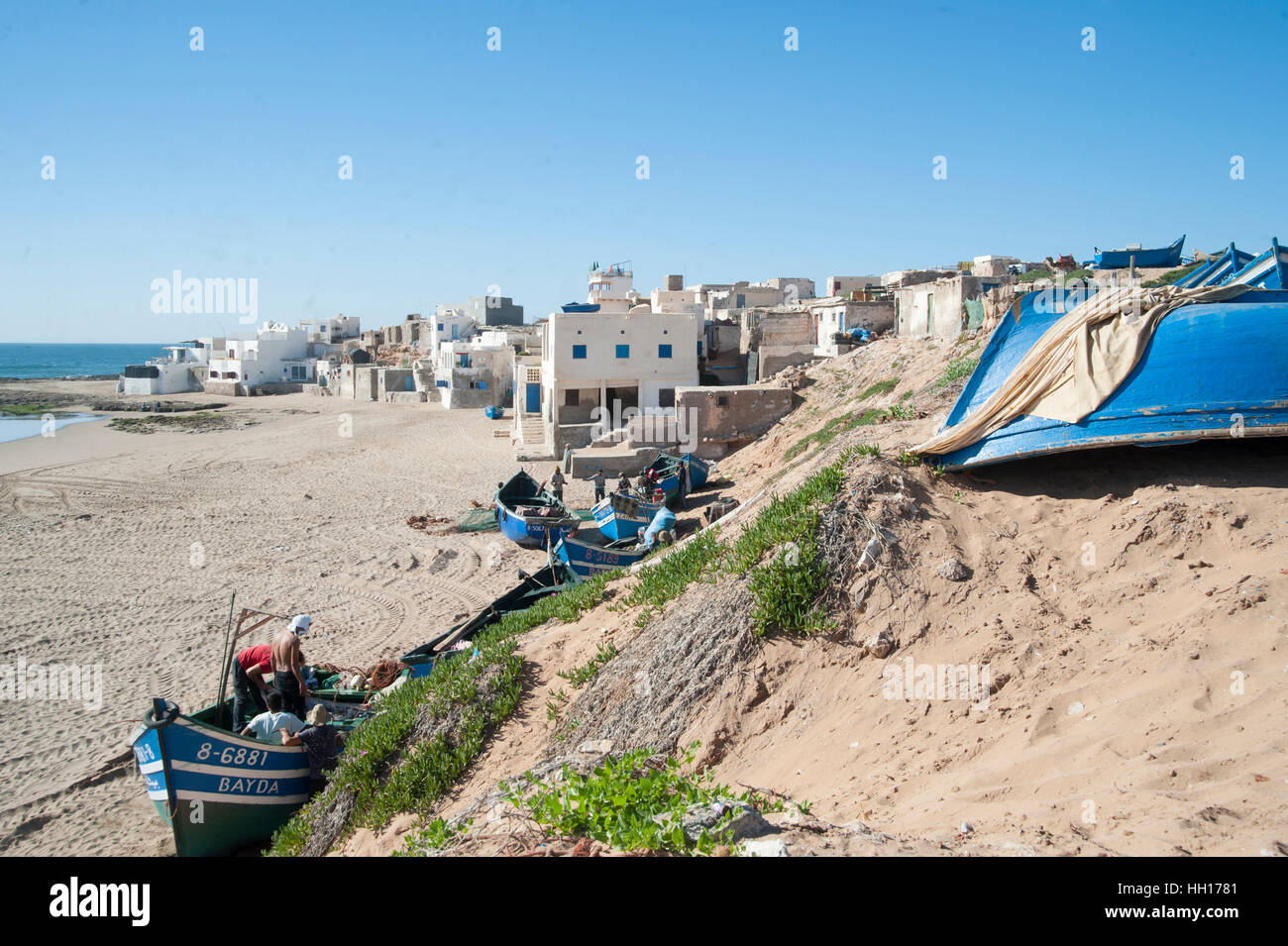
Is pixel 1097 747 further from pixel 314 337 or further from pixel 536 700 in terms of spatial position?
pixel 314 337

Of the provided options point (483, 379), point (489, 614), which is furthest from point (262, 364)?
point (489, 614)

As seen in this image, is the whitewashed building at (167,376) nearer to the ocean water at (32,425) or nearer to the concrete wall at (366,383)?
the ocean water at (32,425)

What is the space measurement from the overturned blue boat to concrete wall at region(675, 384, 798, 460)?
16.5m

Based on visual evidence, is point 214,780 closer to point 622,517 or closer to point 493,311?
point 622,517

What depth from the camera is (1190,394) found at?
6.89 meters

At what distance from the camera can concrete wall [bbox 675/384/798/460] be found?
2456cm

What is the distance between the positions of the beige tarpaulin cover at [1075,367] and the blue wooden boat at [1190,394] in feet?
0.28

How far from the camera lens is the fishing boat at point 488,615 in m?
10.2

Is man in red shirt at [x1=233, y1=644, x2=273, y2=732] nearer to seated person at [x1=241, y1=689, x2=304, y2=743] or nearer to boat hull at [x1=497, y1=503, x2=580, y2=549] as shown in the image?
seated person at [x1=241, y1=689, x2=304, y2=743]

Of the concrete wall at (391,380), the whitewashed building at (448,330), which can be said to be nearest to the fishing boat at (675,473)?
the concrete wall at (391,380)

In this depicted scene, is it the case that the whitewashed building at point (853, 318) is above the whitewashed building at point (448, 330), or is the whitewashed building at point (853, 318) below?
below

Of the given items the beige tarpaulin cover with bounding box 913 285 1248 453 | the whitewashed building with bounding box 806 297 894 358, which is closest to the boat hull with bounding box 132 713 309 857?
the beige tarpaulin cover with bounding box 913 285 1248 453

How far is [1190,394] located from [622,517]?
12.1 meters
